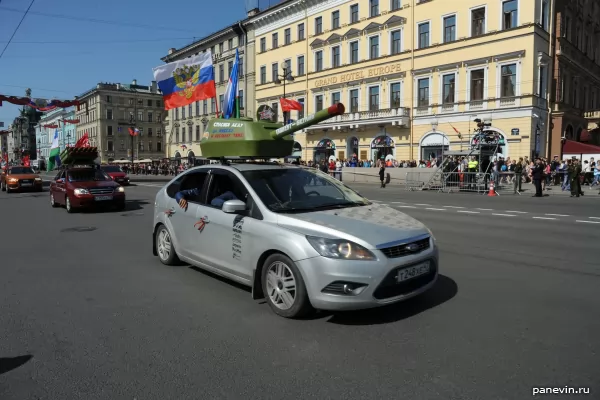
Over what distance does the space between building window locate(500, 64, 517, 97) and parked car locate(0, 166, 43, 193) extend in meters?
30.6

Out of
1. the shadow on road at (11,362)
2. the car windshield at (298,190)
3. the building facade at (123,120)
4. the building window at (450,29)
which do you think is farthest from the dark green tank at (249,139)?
the building facade at (123,120)

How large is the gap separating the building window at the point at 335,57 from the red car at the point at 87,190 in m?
32.4

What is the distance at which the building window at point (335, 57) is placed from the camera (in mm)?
43906

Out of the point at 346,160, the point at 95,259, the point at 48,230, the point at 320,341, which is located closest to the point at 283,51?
the point at 346,160

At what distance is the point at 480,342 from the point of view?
3965mm

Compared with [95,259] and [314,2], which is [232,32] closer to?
[314,2]

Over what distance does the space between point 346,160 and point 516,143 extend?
14.7 m

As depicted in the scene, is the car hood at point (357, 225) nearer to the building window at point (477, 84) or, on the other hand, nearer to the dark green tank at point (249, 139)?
the dark green tank at point (249, 139)

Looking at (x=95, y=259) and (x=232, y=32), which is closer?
(x=95, y=259)

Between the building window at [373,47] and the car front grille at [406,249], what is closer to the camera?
the car front grille at [406,249]

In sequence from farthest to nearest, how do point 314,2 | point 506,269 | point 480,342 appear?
point 314,2, point 506,269, point 480,342

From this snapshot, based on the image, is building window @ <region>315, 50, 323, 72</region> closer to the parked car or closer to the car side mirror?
the parked car

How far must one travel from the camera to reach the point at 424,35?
36812 millimetres

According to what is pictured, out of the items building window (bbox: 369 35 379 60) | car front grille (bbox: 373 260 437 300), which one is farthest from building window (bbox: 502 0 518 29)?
car front grille (bbox: 373 260 437 300)
